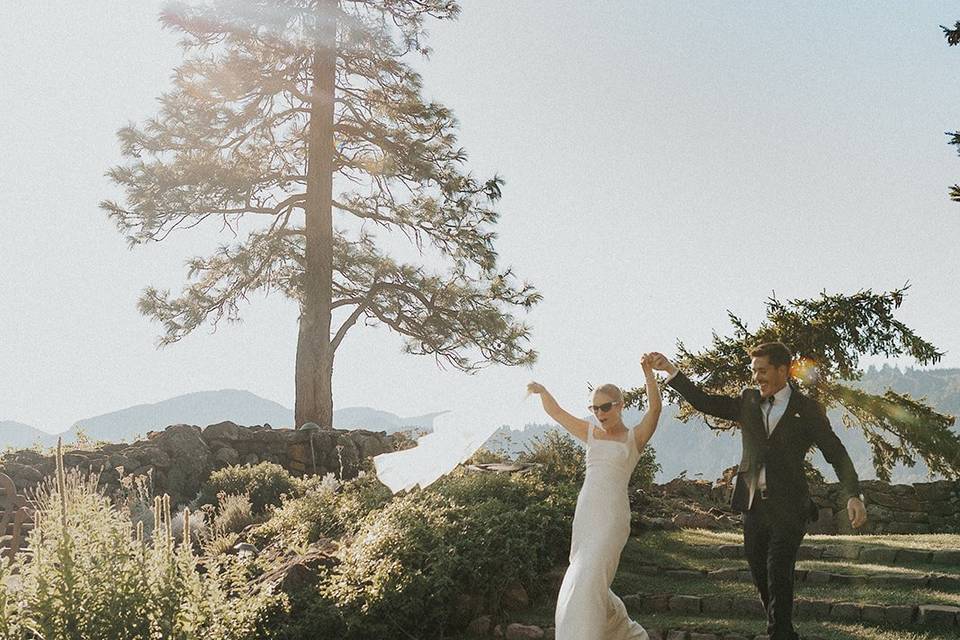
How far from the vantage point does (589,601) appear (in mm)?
4750

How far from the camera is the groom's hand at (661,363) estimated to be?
4961 mm

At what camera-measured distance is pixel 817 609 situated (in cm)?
648

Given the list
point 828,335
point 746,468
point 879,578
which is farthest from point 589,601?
point 828,335

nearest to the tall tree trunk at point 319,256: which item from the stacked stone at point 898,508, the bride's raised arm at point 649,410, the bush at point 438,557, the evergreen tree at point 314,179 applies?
the evergreen tree at point 314,179

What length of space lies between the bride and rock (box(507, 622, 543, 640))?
1.75 meters

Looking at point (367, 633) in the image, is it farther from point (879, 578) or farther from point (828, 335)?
point (828, 335)

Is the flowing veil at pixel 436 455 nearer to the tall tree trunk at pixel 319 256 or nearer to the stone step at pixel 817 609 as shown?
the stone step at pixel 817 609

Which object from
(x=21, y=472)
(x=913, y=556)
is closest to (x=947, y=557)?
(x=913, y=556)

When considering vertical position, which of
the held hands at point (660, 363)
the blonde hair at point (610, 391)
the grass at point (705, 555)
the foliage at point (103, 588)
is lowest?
the grass at point (705, 555)

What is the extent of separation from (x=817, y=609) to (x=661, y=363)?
2851 millimetres

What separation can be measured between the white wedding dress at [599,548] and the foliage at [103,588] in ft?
7.56

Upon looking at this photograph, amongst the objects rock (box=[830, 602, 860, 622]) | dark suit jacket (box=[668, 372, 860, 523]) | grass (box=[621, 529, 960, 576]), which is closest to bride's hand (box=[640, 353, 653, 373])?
dark suit jacket (box=[668, 372, 860, 523])

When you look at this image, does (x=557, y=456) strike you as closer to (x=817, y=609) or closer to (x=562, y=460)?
(x=562, y=460)

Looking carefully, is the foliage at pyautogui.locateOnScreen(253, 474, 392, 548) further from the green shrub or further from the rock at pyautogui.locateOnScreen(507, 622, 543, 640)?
the rock at pyautogui.locateOnScreen(507, 622, 543, 640)
